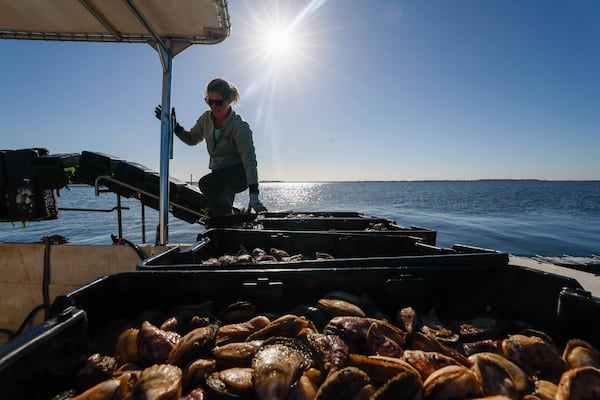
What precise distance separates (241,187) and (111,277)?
11.6 ft

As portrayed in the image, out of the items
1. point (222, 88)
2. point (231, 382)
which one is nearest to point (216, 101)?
point (222, 88)

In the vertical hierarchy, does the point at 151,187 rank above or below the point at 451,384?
above

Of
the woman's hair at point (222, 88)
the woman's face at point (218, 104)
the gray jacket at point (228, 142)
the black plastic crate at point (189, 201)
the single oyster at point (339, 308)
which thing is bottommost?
the single oyster at point (339, 308)

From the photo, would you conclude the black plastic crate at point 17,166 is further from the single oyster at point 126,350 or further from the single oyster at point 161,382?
the single oyster at point 161,382

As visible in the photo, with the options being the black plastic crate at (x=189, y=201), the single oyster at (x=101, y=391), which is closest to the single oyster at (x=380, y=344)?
the single oyster at (x=101, y=391)

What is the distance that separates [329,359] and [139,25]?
4.80 meters

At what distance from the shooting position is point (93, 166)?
5.35 metres

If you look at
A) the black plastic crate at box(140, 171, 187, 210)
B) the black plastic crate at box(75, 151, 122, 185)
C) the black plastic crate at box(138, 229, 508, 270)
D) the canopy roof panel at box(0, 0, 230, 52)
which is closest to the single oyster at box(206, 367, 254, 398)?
the black plastic crate at box(138, 229, 508, 270)

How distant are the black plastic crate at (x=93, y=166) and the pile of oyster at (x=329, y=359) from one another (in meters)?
5.08

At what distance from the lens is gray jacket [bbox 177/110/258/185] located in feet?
15.0

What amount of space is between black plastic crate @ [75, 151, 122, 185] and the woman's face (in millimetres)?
2504

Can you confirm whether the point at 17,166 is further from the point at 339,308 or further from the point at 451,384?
the point at 451,384

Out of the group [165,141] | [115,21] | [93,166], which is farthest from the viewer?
[93,166]

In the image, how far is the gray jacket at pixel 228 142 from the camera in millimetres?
4562
